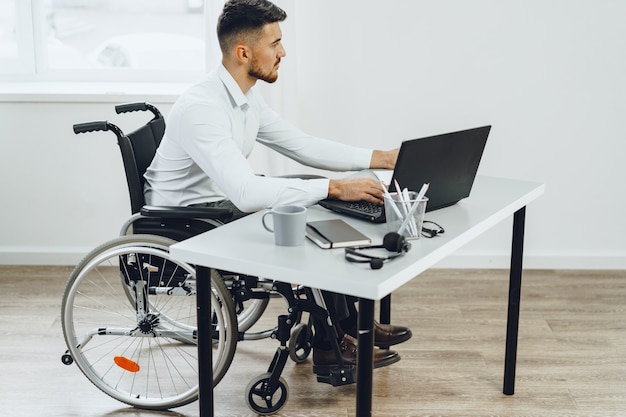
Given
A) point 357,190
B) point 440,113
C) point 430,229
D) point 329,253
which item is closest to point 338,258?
point 329,253

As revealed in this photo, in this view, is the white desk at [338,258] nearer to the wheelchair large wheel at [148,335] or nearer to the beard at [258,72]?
the wheelchair large wheel at [148,335]

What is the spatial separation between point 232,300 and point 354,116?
150 centimetres

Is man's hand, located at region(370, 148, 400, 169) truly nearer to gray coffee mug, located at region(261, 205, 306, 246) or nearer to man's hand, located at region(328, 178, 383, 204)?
man's hand, located at region(328, 178, 383, 204)

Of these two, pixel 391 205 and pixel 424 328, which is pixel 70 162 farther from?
pixel 391 205

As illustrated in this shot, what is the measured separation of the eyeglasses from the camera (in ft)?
6.75

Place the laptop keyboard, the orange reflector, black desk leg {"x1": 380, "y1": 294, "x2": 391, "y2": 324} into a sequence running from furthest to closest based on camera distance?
black desk leg {"x1": 380, "y1": 294, "x2": 391, "y2": 324} → the orange reflector → the laptop keyboard

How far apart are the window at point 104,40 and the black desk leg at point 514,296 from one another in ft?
6.02

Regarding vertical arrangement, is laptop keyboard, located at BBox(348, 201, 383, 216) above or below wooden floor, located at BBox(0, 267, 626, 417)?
above

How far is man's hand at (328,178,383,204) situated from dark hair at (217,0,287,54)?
1.77ft

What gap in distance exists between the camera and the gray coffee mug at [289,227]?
1.96 metres

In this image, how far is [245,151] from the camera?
2.65 meters

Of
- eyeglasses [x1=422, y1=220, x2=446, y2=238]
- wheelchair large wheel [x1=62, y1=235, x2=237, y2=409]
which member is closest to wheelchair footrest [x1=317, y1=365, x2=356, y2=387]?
wheelchair large wheel [x1=62, y1=235, x2=237, y2=409]

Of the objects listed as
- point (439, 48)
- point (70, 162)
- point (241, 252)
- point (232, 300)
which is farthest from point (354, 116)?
point (241, 252)

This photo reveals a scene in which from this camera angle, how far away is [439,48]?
3.51 m
